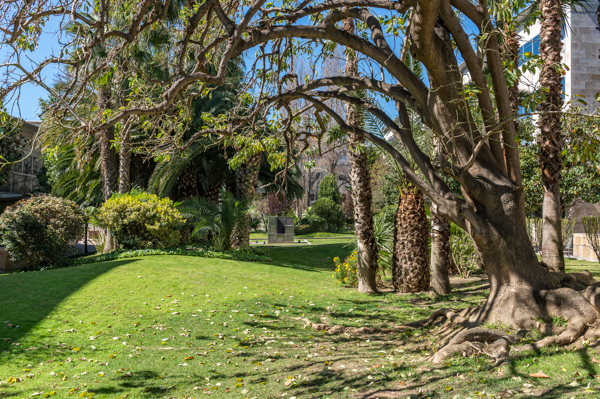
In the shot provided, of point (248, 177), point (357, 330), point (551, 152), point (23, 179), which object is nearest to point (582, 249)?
point (551, 152)

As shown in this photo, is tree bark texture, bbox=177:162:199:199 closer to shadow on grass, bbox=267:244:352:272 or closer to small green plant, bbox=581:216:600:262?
shadow on grass, bbox=267:244:352:272

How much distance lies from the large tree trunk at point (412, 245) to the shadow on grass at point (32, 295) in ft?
23.3

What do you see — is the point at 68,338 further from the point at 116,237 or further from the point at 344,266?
the point at 116,237

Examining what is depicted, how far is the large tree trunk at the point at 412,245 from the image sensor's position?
9852 millimetres

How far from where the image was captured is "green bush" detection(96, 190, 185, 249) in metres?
14.6

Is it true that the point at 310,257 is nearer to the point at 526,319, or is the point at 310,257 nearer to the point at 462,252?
the point at 462,252

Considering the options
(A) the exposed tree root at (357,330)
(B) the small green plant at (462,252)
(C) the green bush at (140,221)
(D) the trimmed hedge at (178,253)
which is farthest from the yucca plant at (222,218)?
(A) the exposed tree root at (357,330)

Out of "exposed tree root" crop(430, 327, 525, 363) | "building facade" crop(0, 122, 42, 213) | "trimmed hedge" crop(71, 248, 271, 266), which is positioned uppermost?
"building facade" crop(0, 122, 42, 213)

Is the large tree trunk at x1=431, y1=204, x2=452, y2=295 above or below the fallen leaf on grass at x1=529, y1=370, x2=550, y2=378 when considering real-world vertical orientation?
above

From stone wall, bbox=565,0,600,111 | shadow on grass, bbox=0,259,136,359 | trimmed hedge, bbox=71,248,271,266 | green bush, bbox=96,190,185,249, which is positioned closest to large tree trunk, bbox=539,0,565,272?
trimmed hedge, bbox=71,248,271,266

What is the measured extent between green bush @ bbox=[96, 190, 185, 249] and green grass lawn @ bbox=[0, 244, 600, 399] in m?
3.95

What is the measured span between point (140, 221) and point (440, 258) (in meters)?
10.0

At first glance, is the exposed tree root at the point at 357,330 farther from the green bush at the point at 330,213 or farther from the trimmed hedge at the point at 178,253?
the green bush at the point at 330,213

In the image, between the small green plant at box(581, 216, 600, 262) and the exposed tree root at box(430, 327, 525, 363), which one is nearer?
the exposed tree root at box(430, 327, 525, 363)
